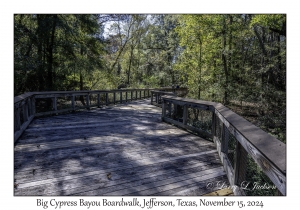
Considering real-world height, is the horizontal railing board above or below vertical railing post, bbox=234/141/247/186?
above

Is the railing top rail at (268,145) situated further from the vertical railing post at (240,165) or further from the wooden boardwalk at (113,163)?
the wooden boardwalk at (113,163)

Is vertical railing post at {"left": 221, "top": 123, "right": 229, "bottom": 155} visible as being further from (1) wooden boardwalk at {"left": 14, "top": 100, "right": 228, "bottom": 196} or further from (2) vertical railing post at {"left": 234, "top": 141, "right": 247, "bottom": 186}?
(2) vertical railing post at {"left": 234, "top": 141, "right": 247, "bottom": 186}

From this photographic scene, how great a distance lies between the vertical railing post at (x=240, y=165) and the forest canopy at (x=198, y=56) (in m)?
7.70

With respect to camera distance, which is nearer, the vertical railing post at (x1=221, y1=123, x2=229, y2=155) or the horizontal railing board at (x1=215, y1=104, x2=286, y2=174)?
the horizontal railing board at (x1=215, y1=104, x2=286, y2=174)

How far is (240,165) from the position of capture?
84.7 inches

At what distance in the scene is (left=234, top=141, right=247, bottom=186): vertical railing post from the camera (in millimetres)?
2099

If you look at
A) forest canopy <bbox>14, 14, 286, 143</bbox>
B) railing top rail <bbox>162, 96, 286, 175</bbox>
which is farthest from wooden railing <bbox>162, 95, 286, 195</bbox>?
forest canopy <bbox>14, 14, 286, 143</bbox>

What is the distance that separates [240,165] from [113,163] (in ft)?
5.91

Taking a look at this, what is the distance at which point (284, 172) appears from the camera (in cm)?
114

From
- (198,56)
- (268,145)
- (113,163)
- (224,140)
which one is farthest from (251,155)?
(198,56)

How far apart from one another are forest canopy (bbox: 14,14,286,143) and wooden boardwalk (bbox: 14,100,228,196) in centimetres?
488

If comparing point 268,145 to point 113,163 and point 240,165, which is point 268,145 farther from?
point 113,163
